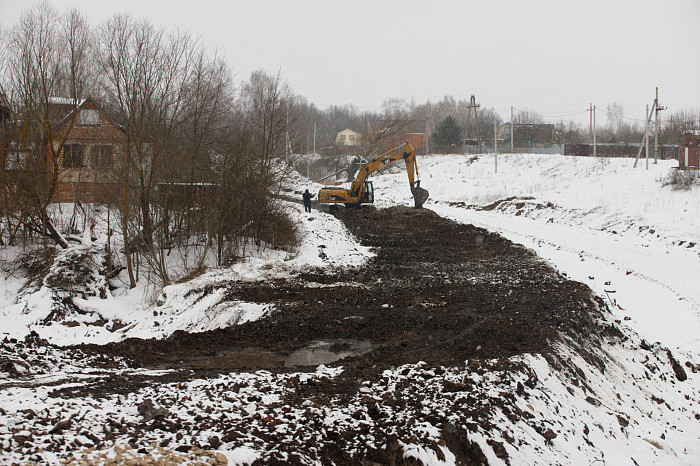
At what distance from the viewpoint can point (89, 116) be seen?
639 inches

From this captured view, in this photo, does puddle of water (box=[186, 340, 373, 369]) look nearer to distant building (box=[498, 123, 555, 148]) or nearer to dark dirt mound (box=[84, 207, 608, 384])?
dark dirt mound (box=[84, 207, 608, 384])

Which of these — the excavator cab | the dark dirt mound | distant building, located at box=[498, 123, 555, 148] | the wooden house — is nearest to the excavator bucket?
the excavator cab

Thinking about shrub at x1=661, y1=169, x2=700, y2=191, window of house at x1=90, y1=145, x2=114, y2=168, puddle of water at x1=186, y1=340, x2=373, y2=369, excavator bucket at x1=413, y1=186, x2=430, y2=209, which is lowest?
puddle of water at x1=186, y1=340, x2=373, y2=369

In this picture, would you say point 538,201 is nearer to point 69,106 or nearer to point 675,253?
point 675,253

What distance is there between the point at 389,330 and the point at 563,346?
9.22 ft

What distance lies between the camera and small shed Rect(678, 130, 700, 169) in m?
28.1

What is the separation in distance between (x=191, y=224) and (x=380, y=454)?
13173mm

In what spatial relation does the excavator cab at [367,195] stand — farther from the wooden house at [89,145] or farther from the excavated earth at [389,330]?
the wooden house at [89,145]

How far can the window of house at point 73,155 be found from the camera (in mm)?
16816

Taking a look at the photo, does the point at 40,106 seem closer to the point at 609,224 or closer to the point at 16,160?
the point at 16,160

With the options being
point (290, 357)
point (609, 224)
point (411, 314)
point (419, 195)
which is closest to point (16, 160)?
point (290, 357)

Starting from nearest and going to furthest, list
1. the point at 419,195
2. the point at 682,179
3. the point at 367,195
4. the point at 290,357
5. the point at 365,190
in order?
the point at 290,357 → the point at 682,179 → the point at 419,195 → the point at 365,190 → the point at 367,195

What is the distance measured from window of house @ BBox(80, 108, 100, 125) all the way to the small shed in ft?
87.9

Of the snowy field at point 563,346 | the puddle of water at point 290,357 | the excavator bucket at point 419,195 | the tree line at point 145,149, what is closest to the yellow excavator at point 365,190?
the excavator bucket at point 419,195
